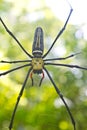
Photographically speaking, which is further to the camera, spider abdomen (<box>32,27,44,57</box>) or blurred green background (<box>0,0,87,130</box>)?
blurred green background (<box>0,0,87,130</box>)

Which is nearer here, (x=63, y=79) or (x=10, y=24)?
(x=63, y=79)

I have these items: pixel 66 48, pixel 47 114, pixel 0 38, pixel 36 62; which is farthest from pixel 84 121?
pixel 36 62

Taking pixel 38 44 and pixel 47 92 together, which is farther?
pixel 47 92

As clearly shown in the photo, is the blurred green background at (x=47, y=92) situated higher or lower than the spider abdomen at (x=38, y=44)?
higher

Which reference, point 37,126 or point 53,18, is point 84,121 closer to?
point 37,126

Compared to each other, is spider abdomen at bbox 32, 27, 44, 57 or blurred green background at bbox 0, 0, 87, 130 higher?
blurred green background at bbox 0, 0, 87, 130

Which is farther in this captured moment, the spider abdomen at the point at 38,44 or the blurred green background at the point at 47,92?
the blurred green background at the point at 47,92

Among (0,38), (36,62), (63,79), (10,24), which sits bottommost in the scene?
(36,62)

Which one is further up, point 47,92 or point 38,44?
point 47,92

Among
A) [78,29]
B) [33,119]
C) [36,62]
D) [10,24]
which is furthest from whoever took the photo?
[10,24]

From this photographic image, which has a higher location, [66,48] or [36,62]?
[66,48]

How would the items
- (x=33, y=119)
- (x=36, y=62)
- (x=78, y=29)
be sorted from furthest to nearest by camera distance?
(x=33, y=119), (x=78, y=29), (x=36, y=62)
